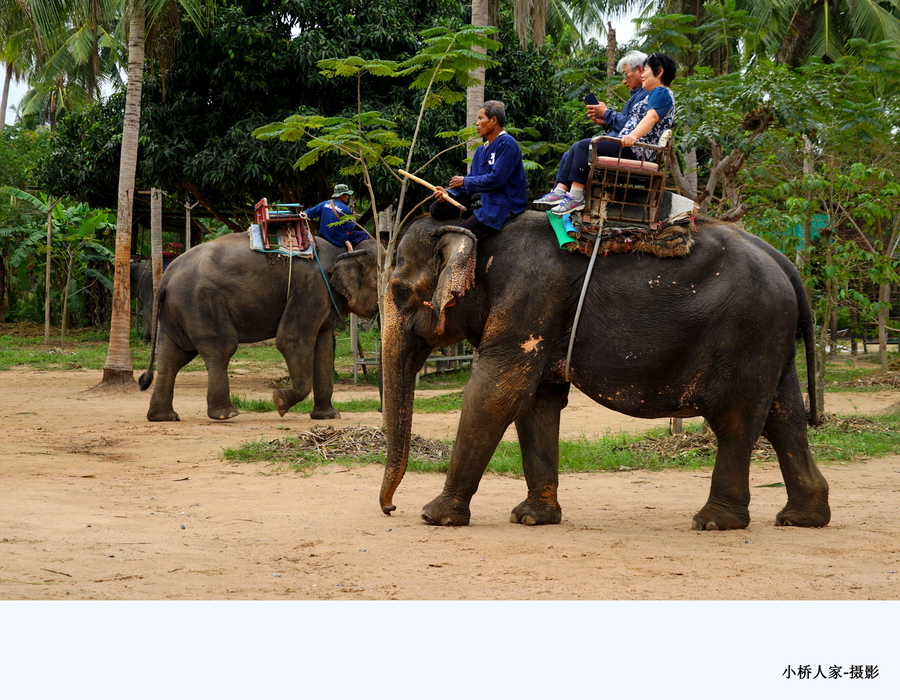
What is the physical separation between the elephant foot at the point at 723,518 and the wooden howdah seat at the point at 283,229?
6.81 m

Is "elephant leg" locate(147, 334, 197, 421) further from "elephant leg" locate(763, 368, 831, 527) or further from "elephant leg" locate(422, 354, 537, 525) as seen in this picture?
"elephant leg" locate(763, 368, 831, 527)

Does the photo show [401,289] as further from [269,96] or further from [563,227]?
[269,96]

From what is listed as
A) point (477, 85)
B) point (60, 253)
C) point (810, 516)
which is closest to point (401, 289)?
point (810, 516)

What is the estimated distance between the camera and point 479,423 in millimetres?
5566

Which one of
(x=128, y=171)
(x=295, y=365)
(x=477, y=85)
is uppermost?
(x=477, y=85)

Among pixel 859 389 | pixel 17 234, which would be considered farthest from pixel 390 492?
pixel 17 234

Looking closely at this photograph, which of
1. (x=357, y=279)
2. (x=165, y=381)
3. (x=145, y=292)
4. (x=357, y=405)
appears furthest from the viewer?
(x=145, y=292)

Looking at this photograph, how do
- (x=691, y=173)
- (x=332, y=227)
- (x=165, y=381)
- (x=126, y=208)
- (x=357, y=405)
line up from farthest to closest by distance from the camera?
1. (x=126, y=208)
2. (x=691, y=173)
3. (x=357, y=405)
4. (x=332, y=227)
5. (x=165, y=381)

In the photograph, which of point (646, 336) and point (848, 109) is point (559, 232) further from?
point (848, 109)

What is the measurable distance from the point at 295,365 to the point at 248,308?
2.99 ft

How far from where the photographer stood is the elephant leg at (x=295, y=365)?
Result: 11078 millimetres

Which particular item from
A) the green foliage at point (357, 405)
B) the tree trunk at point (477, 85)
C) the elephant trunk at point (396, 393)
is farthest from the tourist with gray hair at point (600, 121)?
the green foliage at point (357, 405)

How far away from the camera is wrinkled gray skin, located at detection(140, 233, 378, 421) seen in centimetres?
1122

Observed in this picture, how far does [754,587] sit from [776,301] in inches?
76.3
